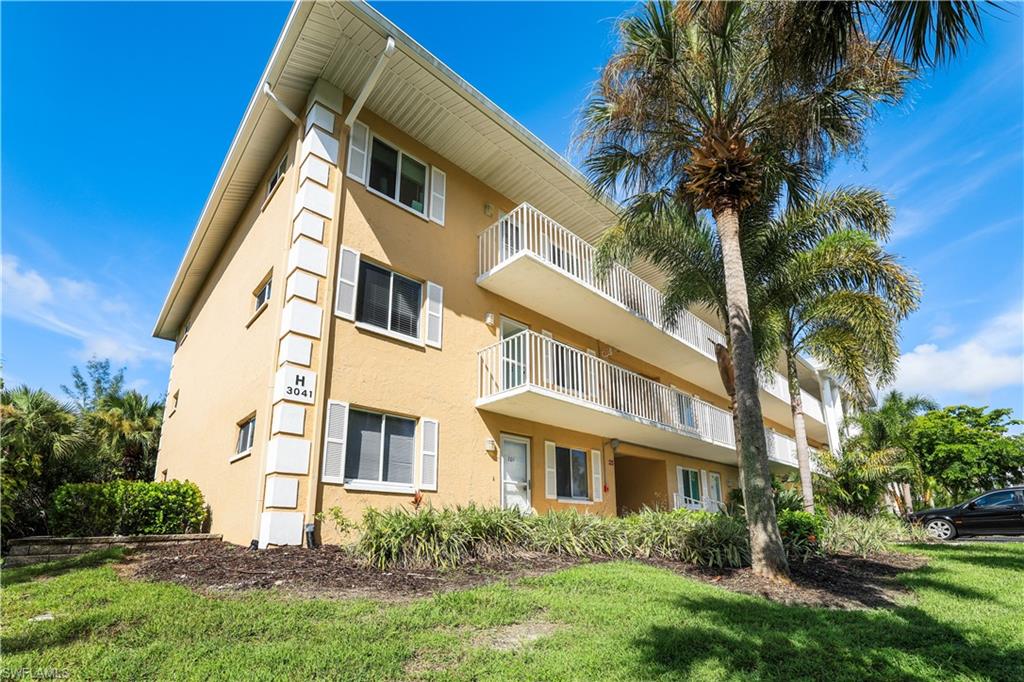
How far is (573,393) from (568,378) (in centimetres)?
36

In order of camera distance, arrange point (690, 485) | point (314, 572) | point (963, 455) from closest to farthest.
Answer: point (314, 572), point (690, 485), point (963, 455)

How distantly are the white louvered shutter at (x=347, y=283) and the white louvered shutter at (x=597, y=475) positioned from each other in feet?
25.3

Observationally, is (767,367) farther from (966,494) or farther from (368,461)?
(966,494)

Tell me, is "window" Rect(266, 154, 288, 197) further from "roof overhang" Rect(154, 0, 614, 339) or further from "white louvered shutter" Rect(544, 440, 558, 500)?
"white louvered shutter" Rect(544, 440, 558, 500)

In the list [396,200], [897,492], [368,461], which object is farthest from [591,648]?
[897,492]

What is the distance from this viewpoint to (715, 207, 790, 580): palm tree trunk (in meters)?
7.99

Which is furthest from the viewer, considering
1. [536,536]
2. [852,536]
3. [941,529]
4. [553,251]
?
[941,529]

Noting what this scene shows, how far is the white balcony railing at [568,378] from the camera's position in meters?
12.3

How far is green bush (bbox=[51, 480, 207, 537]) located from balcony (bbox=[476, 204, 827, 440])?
7.84 meters

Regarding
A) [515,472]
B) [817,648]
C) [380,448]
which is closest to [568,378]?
[515,472]

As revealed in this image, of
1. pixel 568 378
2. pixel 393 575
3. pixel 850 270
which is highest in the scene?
pixel 850 270

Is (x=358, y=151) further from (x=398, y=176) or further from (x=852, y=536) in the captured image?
(x=852, y=536)

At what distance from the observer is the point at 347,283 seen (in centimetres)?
1065

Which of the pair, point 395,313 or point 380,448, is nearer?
point 380,448
